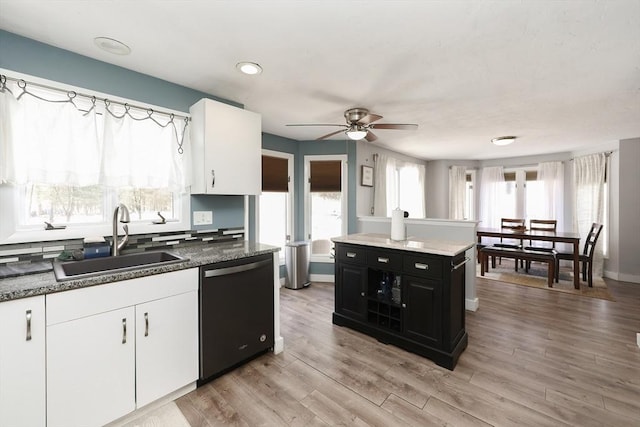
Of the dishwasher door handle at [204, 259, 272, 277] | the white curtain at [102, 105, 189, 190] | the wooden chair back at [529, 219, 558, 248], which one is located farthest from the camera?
the wooden chair back at [529, 219, 558, 248]

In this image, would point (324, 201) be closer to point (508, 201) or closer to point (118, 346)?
point (118, 346)

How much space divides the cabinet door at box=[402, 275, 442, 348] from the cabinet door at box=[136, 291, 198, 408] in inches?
67.6

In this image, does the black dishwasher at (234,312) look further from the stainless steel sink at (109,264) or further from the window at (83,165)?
the window at (83,165)

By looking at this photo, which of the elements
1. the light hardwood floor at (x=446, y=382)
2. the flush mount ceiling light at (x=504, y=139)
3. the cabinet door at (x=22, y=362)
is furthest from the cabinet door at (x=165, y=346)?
the flush mount ceiling light at (x=504, y=139)

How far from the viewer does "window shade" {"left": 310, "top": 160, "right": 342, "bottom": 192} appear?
457cm

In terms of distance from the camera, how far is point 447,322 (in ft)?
7.27

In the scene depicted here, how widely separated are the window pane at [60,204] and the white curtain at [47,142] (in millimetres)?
107

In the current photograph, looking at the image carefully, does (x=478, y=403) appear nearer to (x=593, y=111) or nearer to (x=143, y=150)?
(x=143, y=150)

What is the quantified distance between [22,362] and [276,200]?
3.22m

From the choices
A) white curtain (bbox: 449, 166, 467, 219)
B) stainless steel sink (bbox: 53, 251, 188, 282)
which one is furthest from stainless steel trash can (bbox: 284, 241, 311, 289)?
white curtain (bbox: 449, 166, 467, 219)

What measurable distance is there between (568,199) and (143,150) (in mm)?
7369

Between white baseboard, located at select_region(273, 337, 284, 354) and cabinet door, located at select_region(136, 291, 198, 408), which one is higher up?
cabinet door, located at select_region(136, 291, 198, 408)

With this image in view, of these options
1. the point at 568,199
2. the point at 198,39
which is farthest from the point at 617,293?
the point at 198,39

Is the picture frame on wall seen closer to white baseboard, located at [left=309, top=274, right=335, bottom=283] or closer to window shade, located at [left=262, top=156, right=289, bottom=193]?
window shade, located at [left=262, top=156, right=289, bottom=193]
